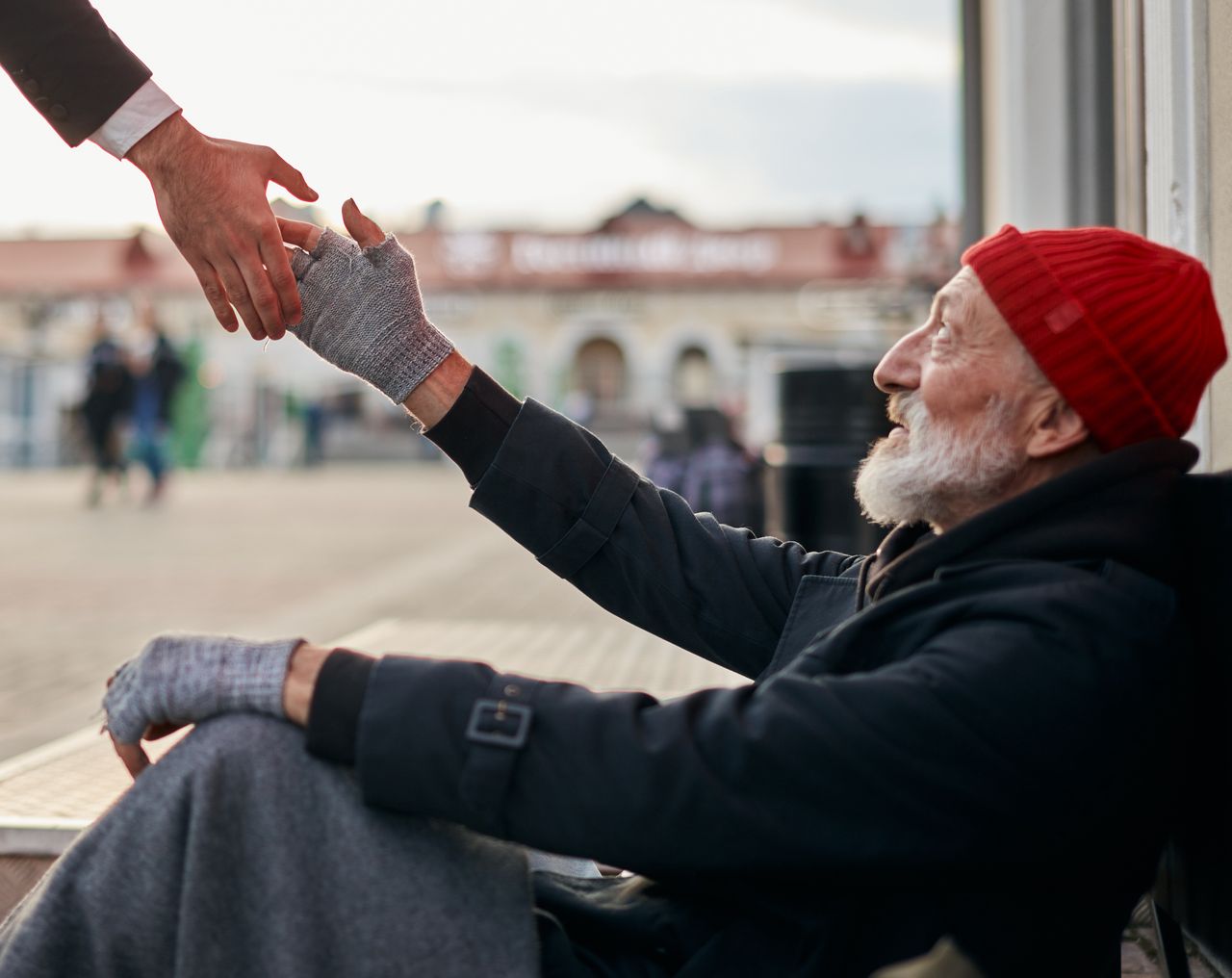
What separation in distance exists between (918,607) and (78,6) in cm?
164

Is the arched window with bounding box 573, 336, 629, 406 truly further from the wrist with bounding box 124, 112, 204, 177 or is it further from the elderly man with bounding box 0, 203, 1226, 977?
the elderly man with bounding box 0, 203, 1226, 977

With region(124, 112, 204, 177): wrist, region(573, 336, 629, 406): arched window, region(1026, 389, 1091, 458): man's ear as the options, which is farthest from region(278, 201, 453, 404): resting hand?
region(573, 336, 629, 406): arched window

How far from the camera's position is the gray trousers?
1.33 metres

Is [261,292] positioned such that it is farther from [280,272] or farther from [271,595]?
[271,595]

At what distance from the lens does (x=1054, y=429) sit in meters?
1.60

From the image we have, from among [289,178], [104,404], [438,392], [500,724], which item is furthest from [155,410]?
[500,724]

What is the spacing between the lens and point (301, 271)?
2078 millimetres

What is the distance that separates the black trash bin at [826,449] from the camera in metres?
5.27

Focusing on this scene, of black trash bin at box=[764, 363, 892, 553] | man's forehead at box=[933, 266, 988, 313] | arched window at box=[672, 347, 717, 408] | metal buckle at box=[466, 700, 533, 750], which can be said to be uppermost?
man's forehead at box=[933, 266, 988, 313]

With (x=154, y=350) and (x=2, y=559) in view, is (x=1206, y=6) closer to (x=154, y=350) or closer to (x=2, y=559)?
(x=2, y=559)

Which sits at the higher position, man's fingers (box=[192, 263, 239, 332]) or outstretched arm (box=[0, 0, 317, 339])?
outstretched arm (box=[0, 0, 317, 339])

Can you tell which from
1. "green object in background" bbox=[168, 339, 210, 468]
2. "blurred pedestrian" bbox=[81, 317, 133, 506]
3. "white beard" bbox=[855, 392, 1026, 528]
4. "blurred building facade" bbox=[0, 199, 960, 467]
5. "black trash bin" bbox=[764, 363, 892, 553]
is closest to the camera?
"white beard" bbox=[855, 392, 1026, 528]

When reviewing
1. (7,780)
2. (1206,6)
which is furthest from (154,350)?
(1206,6)

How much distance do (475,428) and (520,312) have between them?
36.7 meters
